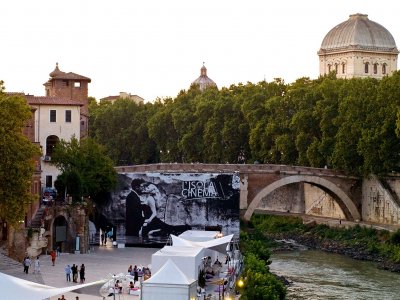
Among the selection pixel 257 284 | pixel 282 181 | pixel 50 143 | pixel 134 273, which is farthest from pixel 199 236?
pixel 282 181

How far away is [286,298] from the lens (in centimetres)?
4103

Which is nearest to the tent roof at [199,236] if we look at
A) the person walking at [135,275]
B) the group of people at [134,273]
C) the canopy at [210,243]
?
the canopy at [210,243]

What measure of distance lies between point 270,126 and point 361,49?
34940mm

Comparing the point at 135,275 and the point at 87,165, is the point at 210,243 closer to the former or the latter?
the point at 135,275

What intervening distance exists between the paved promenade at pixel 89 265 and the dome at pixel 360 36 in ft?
188

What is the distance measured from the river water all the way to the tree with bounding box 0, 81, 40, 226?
451 inches

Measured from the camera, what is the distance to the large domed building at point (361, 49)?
10288cm

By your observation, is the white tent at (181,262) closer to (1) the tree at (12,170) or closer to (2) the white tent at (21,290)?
(1) the tree at (12,170)

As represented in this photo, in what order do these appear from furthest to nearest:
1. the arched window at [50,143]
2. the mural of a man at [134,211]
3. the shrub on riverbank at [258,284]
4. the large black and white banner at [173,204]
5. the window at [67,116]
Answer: the window at [67,116] → the arched window at [50,143] → the large black and white banner at [173,204] → the mural of a man at [134,211] → the shrub on riverbank at [258,284]

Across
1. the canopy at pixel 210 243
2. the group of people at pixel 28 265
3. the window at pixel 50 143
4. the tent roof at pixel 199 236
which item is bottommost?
the group of people at pixel 28 265

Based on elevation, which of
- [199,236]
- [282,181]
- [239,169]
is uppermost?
[239,169]

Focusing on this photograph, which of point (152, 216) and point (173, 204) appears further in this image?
point (173, 204)

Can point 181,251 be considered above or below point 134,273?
above

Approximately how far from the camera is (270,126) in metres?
70.6
